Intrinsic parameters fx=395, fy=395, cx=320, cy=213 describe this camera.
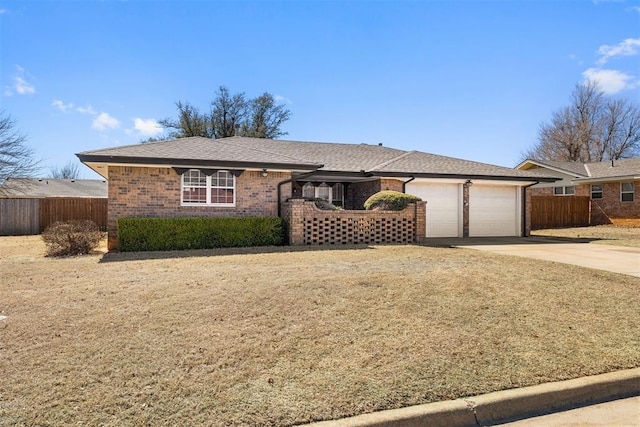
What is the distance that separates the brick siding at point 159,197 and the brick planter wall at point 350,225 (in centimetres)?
115

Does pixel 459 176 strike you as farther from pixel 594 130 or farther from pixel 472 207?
pixel 594 130

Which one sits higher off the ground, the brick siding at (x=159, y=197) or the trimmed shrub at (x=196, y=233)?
the brick siding at (x=159, y=197)

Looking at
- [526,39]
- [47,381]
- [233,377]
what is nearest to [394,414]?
[233,377]

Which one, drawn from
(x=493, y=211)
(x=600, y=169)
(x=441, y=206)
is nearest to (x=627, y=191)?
(x=600, y=169)

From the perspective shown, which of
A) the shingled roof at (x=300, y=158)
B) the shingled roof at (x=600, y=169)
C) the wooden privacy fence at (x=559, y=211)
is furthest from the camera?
the shingled roof at (x=600, y=169)

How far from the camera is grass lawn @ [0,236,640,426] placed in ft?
9.99

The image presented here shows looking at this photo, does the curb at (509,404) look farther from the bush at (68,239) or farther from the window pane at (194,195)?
the window pane at (194,195)

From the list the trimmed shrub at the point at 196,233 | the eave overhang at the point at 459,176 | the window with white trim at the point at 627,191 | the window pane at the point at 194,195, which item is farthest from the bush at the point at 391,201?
the window with white trim at the point at 627,191

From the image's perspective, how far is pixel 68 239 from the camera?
10867 millimetres

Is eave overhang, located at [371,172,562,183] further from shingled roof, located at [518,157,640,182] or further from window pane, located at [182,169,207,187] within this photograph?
shingled roof, located at [518,157,640,182]

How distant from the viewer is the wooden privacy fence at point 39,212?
20.6 metres

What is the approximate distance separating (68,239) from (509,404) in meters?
11.4

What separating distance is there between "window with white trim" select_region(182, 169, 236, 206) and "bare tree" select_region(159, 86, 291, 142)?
25.2 meters

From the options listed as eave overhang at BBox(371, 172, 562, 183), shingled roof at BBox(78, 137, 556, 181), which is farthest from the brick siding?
eave overhang at BBox(371, 172, 562, 183)
